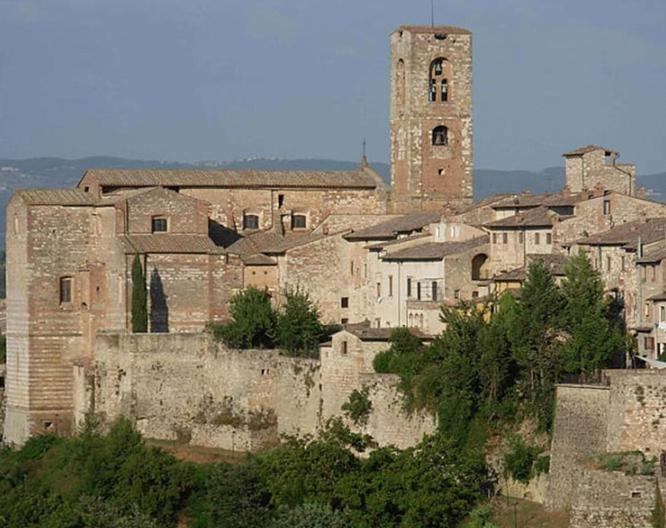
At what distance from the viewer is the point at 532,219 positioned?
63188mm

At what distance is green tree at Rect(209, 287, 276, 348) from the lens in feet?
210

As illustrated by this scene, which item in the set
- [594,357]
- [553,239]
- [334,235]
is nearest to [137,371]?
[334,235]

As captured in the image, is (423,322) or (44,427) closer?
(423,322)

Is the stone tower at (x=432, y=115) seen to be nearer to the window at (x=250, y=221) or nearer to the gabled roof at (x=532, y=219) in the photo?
the window at (x=250, y=221)

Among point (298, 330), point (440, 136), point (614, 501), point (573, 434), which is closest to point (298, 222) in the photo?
point (440, 136)

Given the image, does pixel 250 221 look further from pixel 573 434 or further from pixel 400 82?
pixel 573 434

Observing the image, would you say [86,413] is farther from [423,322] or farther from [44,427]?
[423,322]

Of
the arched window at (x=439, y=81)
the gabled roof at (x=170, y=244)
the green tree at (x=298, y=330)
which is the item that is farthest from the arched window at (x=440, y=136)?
the green tree at (x=298, y=330)

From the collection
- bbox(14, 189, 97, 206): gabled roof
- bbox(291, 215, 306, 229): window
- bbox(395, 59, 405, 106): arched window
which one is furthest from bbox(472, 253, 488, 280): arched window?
bbox(395, 59, 405, 106): arched window

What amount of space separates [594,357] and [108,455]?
1489 centimetres

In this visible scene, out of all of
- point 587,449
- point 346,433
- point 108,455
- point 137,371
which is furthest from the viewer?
point 137,371

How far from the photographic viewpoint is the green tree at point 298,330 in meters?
63.6

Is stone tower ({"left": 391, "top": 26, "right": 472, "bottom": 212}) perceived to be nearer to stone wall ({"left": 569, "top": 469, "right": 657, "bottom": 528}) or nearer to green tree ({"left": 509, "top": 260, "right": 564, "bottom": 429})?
green tree ({"left": 509, "top": 260, "right": 564, "bottom": 429})

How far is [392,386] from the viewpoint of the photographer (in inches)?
2238
